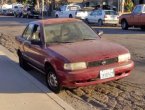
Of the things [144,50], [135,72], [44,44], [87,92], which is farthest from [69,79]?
[144,50]

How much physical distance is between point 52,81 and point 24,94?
0.69 meters

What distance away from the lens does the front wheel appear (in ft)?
26.9

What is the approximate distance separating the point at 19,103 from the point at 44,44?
77.2 inches

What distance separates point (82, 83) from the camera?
7816mm

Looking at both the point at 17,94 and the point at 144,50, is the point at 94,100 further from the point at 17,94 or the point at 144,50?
the point at 144,50

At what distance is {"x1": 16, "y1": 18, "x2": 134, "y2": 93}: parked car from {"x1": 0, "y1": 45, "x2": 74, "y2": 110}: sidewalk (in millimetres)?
378

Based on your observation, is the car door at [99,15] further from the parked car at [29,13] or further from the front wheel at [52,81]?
the front wheel at [52,81]

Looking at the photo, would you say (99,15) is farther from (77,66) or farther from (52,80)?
(77,66)

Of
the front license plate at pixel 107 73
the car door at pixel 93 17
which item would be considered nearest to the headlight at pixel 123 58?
the front license plate at pixel 107 73

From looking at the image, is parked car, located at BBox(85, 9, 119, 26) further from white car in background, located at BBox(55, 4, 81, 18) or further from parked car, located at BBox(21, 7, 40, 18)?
parked car, located at BBox(21, 7, 40, 18)

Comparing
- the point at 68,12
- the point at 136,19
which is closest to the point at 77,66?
the point at 136,19

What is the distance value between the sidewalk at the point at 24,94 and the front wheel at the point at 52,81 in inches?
4.7

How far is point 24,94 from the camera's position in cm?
813

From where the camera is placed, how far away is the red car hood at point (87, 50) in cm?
781
